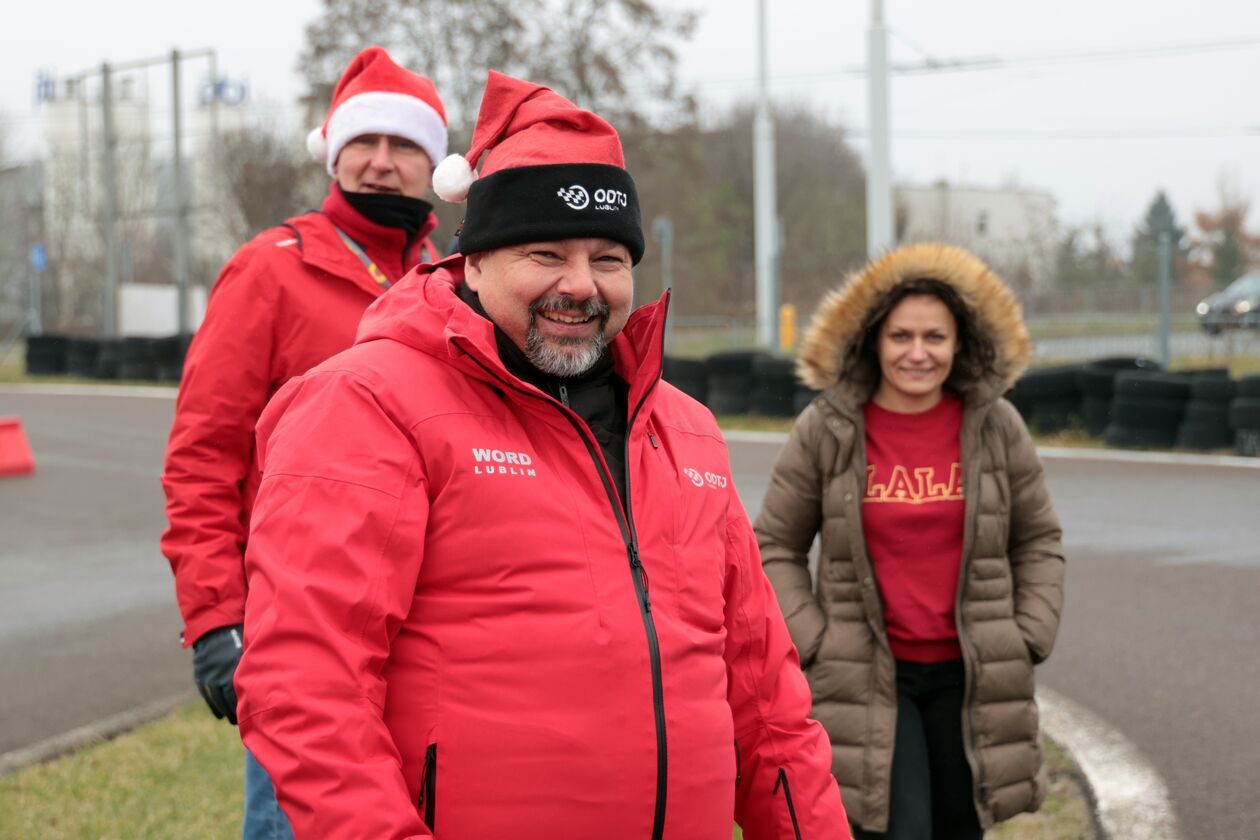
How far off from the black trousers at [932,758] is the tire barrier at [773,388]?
13532 mm

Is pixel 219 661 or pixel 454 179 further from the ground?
pixel 454 179

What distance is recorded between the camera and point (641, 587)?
2.18 meters

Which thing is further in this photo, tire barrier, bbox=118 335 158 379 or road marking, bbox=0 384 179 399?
tire barrier, bbox=118 335 158 379

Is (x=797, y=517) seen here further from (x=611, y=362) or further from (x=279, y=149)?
(x=279, y=149)

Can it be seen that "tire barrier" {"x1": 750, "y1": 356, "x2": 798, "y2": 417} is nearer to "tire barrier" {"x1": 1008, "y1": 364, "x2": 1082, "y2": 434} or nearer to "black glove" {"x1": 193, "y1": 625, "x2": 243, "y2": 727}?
"tire barrier" {"x1": 1008, "y1": 364, "x2": 1082, "y2": 434}

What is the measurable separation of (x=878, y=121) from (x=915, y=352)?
15061 millimetres

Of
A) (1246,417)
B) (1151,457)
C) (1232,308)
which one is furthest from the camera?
(1232,308)

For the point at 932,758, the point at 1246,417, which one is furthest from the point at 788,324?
the point at 932,758

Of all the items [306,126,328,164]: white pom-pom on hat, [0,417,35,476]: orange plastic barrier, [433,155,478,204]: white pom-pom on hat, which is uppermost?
[306,126,328,164]: white pom-pom on hat

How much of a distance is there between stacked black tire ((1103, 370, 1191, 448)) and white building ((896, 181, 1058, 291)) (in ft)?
9.00

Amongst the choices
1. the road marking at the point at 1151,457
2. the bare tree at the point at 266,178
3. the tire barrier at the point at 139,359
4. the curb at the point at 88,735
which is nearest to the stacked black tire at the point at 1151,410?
the road marking at the point at 1151,457

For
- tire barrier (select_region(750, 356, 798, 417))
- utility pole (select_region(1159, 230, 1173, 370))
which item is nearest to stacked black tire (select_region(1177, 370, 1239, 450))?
utility pole (select_region(1159, 230, 1173, 370))

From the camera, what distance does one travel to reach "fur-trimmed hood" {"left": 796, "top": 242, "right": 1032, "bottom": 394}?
4055mm

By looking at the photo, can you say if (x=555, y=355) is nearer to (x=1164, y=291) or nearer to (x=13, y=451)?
(x=13, y=451)
